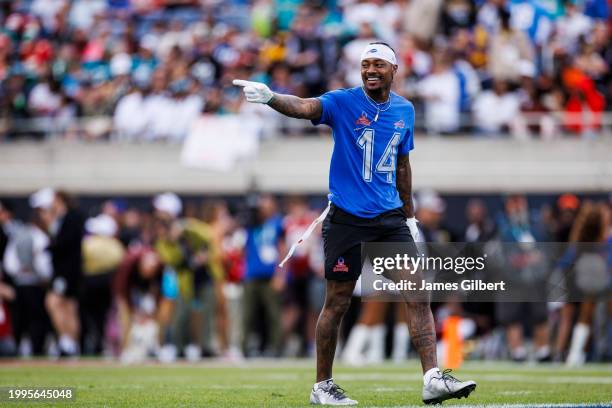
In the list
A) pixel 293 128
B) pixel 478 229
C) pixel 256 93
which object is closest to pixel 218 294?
pixel 478 229

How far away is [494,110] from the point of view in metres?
19.5

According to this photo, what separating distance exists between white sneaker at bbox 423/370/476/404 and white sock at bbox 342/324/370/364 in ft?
24.8

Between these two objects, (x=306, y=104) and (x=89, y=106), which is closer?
(x=306, y=104)

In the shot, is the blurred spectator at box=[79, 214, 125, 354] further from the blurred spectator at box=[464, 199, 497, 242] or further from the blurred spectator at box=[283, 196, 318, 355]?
the blurred spectator at box=[464, 199, 497, 242]

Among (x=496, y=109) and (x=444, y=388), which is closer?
(x=444, y=388)

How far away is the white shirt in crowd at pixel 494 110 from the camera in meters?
19.3

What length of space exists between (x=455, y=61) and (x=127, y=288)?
21.4 feet

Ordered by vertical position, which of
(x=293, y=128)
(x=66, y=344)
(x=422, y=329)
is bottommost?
(x=66, y=344)

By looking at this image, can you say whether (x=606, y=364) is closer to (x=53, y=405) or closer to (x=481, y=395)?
(x=481, y=395)

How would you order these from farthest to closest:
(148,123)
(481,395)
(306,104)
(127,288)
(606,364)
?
(148,123) → (127,288) → (606,364) → (481,395) → (306,104)

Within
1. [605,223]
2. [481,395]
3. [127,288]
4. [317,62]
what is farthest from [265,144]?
[481,395]

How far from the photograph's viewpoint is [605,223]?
14.7 m

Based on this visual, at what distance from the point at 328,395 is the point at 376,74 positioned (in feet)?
6.77

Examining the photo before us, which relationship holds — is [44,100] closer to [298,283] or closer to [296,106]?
[298,283]
